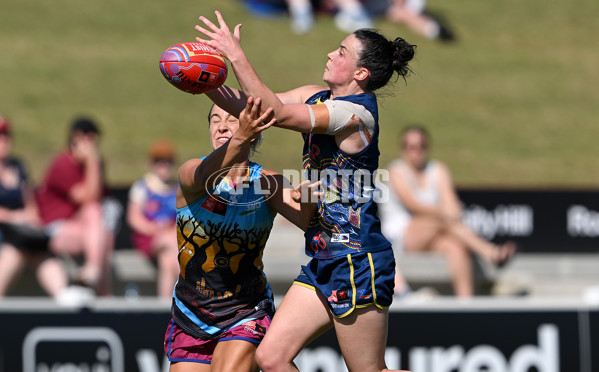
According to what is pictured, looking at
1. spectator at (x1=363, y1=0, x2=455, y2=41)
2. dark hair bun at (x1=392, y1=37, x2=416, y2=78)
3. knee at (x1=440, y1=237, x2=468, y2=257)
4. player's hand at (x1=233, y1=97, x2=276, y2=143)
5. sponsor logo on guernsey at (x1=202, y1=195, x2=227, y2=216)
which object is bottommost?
sponsor logo on guernsey at (x1=202, y1=195, x2=227, y2=216)

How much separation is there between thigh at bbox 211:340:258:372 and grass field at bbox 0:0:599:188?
8141mm

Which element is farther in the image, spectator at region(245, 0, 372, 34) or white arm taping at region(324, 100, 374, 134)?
spectator at region(245, 0, 372, 34)

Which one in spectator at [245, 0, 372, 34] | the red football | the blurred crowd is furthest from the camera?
spectator at [245, 0, 372, 34]

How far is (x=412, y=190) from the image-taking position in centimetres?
760

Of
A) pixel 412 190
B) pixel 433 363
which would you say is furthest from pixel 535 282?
pixel 433 363

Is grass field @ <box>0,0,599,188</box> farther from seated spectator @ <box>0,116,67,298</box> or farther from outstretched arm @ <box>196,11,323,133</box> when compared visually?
outstretched arm @ <box>196,11,323,133</box>

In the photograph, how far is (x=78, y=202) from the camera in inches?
291

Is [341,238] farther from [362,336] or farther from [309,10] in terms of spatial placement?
[309,10]

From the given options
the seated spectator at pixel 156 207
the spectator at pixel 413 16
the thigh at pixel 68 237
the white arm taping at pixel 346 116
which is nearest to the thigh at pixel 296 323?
the white arm taping at pixel 346 116

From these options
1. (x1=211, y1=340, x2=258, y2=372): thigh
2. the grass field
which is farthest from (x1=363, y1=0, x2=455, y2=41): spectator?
(x1=211, y1=340, x2=258, y2=372): thigh

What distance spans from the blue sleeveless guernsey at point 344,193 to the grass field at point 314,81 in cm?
821

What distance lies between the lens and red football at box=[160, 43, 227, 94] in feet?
11.9

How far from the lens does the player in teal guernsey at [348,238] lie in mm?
3906

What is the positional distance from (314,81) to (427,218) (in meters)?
6.52
